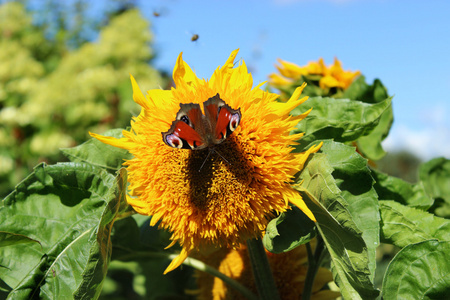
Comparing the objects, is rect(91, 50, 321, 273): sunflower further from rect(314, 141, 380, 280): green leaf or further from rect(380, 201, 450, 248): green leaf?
rect(380, 201, 450, 248): green leaf

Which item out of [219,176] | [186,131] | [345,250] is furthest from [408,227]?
[186,131]

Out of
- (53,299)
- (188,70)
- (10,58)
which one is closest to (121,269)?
(53,299)

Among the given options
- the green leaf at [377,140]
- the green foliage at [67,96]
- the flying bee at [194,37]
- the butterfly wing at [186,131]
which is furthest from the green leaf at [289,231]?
the green foliage at [67,96]

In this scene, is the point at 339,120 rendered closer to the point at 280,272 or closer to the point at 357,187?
the point at 357,187

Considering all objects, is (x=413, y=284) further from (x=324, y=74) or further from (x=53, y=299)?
(x=324, y=74)

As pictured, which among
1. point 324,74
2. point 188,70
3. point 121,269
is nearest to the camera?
point 188,70

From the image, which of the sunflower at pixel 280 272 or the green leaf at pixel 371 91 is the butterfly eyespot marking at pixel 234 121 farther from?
the green leaf at pixel 371 91

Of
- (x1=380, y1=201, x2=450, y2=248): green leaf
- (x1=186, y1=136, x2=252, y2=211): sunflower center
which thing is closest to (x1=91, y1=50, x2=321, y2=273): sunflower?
(x1=186, y1=136, x2=252, y2=211): sunflower center

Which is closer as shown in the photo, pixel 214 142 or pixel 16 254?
pixel 214 142
